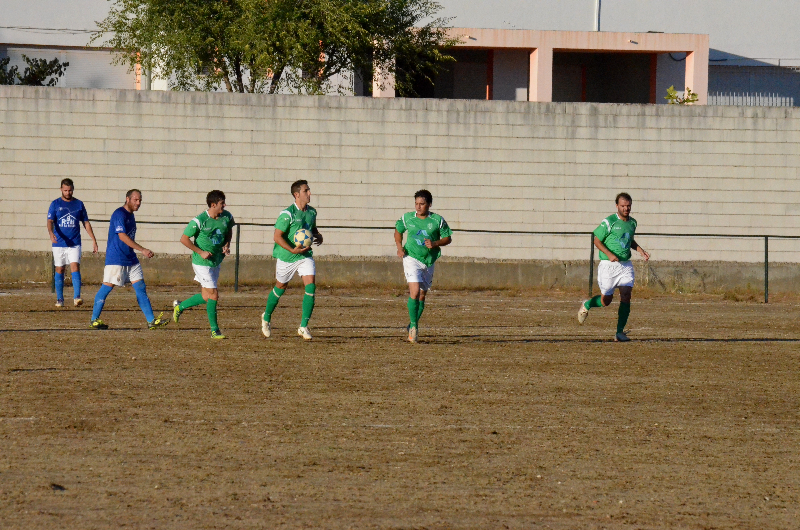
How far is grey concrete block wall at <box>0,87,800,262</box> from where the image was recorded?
2172 cm

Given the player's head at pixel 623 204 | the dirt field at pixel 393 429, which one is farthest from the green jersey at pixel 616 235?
the dirt field at pixel 393 429

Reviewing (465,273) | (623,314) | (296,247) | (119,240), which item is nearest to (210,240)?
(296,247)

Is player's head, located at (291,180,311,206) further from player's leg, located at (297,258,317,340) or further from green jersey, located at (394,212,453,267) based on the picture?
green jersey, located at (394,212,453,267)

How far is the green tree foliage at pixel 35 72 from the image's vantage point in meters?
29.9

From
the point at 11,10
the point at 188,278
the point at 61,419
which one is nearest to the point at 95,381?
the point at 61,419

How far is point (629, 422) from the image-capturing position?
26.7 feet

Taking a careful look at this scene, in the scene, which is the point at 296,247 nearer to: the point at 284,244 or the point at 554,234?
the point at 284,244

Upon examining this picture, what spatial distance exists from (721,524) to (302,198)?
288 inches

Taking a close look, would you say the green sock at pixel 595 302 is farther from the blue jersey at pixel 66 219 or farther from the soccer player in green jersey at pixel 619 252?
the blue jersey at pixel 66 219

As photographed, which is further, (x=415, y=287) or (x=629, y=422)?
(x=415, y=287)

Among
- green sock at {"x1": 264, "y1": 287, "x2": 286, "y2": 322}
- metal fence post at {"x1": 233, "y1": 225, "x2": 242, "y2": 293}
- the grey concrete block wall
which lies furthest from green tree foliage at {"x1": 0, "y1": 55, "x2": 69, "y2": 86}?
green sock at {"x1": 264, "y1": 287, "x2": 286, "y2": 322}

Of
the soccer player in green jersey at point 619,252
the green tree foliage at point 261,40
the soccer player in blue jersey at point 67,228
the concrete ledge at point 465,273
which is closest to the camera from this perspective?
the soccer player in green jersey at point 619,252

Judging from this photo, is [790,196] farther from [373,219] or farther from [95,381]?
[95,381]

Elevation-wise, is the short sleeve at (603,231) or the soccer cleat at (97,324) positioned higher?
the short sleeve at (603,231)
